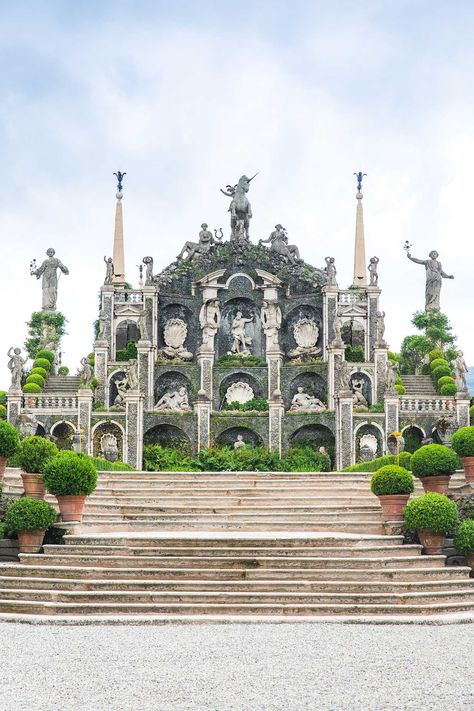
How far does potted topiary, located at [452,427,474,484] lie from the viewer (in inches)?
851

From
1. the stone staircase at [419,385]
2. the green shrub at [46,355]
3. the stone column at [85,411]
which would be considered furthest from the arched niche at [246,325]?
the green shrub at [46,355]

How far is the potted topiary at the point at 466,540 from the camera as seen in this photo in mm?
18625

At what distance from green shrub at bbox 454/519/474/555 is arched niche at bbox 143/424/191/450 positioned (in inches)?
1133

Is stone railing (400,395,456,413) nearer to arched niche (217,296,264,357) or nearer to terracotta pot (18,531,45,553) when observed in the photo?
arched niche (217,296,264,357)

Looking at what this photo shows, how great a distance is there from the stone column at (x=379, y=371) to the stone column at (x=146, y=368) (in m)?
10.9

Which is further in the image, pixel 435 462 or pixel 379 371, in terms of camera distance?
pixel 379 371

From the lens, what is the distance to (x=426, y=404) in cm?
4562

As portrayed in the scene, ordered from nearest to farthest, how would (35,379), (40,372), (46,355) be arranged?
(35,379) → (40,372) → (46,355)

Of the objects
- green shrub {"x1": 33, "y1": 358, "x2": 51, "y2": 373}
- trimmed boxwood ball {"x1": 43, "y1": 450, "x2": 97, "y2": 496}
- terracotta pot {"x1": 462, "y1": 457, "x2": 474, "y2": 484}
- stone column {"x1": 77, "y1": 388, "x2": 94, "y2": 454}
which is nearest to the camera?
trimmed boxwood ball {"x1": 43, "y1": 450, "x2": 97, "y2": 496}

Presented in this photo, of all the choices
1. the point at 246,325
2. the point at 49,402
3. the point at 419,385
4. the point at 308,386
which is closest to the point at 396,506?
the point at 49,402

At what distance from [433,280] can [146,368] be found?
17.8 meters

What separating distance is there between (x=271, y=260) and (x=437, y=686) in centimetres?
4143

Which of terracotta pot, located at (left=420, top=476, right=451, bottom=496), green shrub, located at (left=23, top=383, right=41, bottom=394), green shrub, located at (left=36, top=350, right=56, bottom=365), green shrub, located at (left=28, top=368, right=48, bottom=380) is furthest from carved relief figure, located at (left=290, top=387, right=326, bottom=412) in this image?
terracotta pot, located at (left=420, top=476, right=451, bottom=496)

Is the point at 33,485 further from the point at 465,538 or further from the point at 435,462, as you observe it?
the point at 465,538
